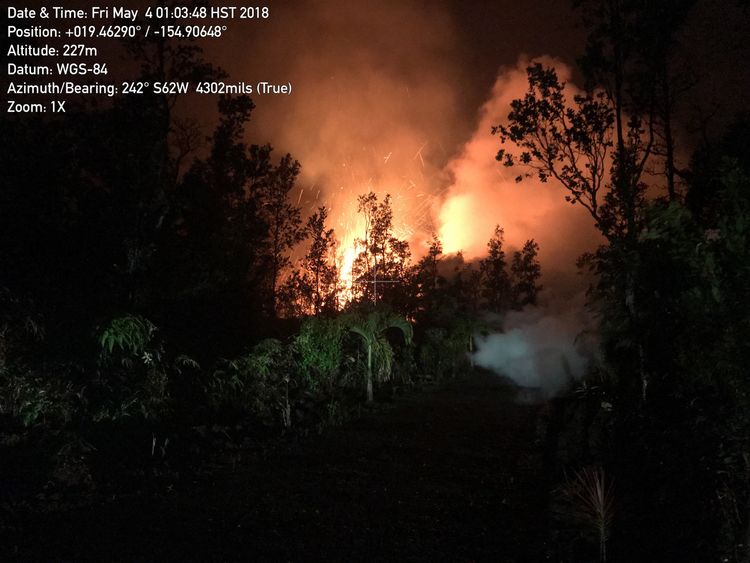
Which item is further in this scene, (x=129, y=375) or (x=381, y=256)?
(x=381, y=256)

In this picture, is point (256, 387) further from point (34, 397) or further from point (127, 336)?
point (34, 397)

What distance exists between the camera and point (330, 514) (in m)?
7.24

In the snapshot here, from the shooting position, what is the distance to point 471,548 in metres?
6.24

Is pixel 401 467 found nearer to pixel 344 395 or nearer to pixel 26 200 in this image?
pixel 344 395

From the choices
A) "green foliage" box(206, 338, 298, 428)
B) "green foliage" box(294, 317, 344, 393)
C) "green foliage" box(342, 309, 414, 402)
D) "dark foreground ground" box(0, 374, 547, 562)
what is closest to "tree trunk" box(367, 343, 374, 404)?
"green foliage" box(342, 309, 414, 402)

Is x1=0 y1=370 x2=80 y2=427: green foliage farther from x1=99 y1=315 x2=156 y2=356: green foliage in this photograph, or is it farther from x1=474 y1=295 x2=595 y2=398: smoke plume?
x1=474 y1=295 x2=595 y2=398: smoke plume

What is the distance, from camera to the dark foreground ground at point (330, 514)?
6.05m

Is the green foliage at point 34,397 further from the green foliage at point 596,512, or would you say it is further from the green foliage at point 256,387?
the green foliage at point 596,512

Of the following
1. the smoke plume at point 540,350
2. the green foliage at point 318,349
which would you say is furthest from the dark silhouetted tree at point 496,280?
the green foliage at point 318,349

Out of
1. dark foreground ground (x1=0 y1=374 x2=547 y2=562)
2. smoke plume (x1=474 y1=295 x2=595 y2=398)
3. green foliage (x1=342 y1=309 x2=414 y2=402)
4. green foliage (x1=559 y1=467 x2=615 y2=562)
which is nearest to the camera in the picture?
green foliage (x1=559 y1=467 x2=615 y2=562)

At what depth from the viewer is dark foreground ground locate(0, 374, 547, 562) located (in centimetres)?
605

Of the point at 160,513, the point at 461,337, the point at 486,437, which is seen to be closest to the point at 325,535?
the point at 160,513

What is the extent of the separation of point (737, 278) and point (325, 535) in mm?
5229

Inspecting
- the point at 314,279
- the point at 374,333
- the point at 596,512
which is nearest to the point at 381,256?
the point at 314,279
